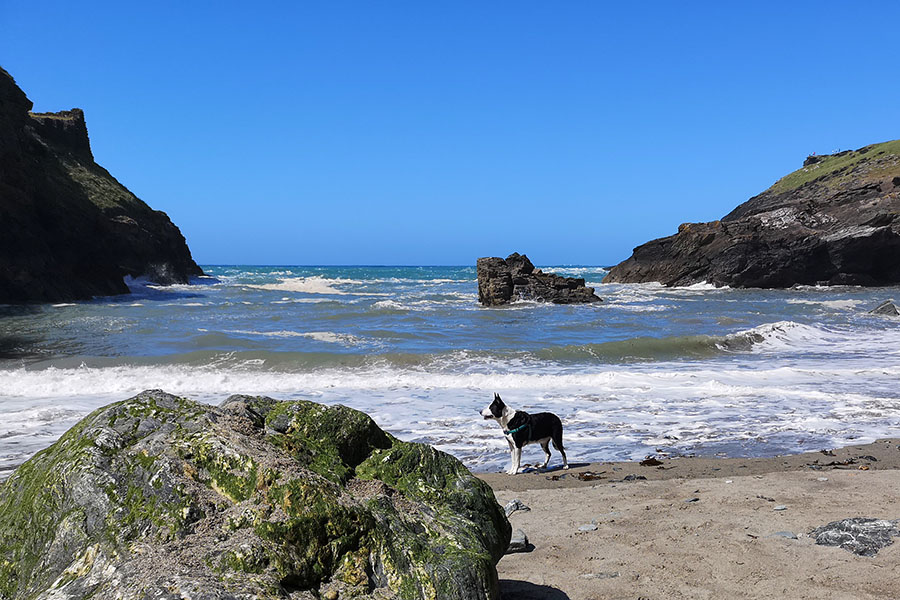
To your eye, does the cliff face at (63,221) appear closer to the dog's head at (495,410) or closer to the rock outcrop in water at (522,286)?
the rock outcrop in water at (522,286)

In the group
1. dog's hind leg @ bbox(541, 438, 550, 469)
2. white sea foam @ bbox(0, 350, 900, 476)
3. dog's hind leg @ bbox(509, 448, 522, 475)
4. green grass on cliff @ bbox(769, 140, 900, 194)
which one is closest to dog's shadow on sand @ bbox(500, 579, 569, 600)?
dog's hind leg @ bbox(509, 448, 522, 475)

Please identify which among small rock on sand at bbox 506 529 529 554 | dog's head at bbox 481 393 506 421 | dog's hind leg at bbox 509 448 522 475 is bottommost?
dog's hind leg at bbox 509 448 522 475

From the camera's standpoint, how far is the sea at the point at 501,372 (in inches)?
383

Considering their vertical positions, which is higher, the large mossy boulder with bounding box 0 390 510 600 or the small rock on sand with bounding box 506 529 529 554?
the large mossy boulder with bounding box 0 390 510 600

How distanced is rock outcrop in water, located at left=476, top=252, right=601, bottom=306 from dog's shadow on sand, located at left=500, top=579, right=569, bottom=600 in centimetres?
3292

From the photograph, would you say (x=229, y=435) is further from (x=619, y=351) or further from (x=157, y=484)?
(x=619, y=351)

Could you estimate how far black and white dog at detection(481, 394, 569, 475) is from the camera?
790 cm

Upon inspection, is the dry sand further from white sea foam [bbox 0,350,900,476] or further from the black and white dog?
white sea foam [bbox 0,350,900,476]

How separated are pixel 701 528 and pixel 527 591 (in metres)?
1.96

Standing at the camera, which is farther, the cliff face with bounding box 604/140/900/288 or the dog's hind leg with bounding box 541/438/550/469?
the cliff face with bounding box 604/140/900/288

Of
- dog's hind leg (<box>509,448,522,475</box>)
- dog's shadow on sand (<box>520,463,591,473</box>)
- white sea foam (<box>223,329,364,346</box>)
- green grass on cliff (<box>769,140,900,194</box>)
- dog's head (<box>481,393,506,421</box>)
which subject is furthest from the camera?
green grass on cliff (<box>769,140,900,194</box>)

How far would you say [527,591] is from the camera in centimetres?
401

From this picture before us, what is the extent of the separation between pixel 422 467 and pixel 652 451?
19.4 feet

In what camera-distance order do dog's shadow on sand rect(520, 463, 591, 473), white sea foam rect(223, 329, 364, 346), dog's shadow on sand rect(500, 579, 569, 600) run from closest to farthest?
dog's shadow on sand rect(500, 579, 569, 600), dog's shadow on sand rect(520, 463, 591, 473), white sea foam rect(223, 329, 364, 346)
